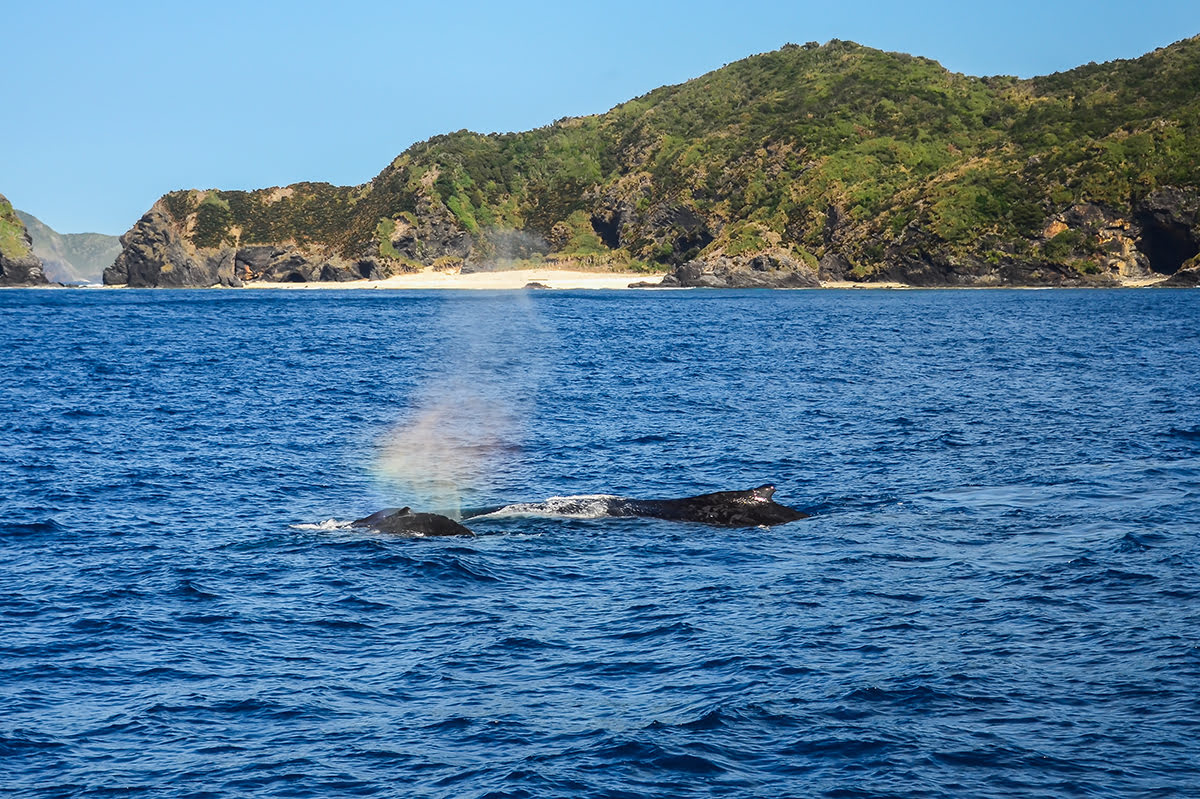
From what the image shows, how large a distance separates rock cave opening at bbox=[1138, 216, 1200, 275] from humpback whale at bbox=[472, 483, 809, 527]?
169m

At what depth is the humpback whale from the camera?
30.7 meters

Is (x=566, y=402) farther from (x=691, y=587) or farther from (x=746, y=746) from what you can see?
(x=746, y=746)

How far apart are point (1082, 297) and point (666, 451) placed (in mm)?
131498

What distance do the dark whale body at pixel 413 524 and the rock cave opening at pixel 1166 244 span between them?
17437cm

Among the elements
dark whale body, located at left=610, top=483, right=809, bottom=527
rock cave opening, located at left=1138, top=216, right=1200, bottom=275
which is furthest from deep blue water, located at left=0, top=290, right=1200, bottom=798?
rock cave opening, located at left=1138, top=216, right=1200, bottom=275

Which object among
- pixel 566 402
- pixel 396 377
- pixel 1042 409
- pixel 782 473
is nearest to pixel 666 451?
pixel 782 473

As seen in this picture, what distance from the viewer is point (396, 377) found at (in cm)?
7456

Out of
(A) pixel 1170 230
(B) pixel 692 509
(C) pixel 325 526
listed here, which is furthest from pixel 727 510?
(A) pixel 1170 230

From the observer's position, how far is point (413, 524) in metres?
29.8

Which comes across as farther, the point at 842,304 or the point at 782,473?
the point at 842,304

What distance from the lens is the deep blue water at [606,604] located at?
1630 centimetres

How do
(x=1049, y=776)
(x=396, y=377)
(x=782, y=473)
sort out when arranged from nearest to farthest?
(x=1049, y=776) < (x=782, y=473) < (x=396, y=377)

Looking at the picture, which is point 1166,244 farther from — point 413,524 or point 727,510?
point 413,524

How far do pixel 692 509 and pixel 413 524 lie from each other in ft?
25.0
